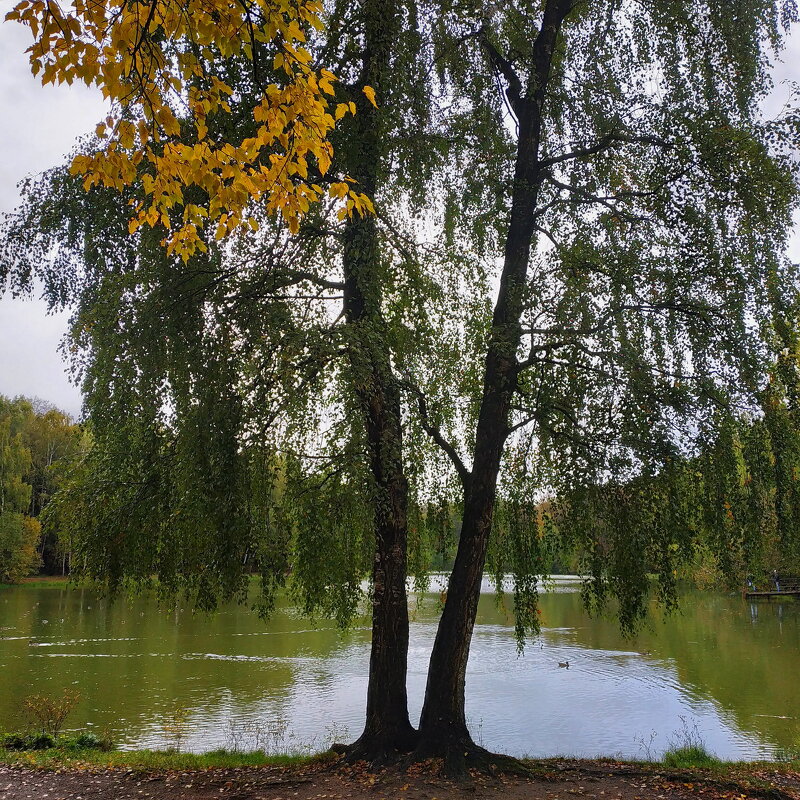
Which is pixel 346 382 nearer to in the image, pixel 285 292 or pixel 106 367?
pixel 285 292

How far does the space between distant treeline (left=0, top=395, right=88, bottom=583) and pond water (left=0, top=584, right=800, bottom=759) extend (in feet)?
47.4

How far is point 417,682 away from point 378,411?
9.23 meters

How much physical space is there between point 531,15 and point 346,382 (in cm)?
530

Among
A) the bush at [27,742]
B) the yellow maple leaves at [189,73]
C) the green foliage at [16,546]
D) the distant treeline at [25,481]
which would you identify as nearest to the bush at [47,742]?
the bush at [27,742]

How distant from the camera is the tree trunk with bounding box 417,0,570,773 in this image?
23.1 ft

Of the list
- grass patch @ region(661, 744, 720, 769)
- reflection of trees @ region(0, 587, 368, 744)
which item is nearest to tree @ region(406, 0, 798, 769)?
grass patch @ region(661, 744, 720, 769)

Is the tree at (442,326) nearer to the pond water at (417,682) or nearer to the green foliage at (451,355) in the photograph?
the green foliage at (451,355)

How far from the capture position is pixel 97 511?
6.70 metres

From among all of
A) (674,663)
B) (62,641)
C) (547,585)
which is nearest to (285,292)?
(547,585)

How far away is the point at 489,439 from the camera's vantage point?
7641 mm

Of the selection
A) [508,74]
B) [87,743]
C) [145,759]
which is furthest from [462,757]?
[508,74]

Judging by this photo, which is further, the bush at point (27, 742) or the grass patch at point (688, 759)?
the bush at point (27, 742)

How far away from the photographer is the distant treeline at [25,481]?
37156 mm

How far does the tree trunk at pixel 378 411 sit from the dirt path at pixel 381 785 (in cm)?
63
